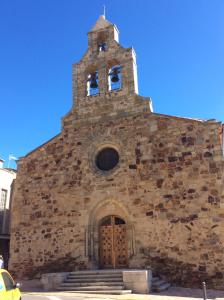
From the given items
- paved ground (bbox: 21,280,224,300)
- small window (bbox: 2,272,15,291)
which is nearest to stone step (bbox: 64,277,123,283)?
paved ground (bbox: 21,280,224,300)

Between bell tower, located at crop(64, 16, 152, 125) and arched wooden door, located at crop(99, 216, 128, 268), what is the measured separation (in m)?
4.88

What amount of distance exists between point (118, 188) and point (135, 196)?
0.83 metres

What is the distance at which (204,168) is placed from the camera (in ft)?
39.9

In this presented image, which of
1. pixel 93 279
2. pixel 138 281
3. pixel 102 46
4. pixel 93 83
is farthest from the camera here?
pixel 102 46

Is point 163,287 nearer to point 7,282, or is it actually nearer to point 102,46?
point 7,282

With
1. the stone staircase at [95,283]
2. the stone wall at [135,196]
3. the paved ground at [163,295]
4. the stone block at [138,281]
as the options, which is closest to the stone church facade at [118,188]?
the stone wall at [135,196]

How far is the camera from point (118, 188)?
13383 mm

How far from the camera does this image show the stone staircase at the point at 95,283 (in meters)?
10.4

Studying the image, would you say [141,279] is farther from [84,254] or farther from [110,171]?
[110,171]

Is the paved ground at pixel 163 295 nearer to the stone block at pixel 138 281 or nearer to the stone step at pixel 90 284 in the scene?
the stone block at pixel 138 281

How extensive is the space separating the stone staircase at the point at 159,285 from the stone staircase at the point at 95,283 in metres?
0.90

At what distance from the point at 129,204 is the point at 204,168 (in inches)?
128

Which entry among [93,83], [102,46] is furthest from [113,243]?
[102,46]

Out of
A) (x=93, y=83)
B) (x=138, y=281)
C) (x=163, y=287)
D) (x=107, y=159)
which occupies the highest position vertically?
(x=93, y=83)
